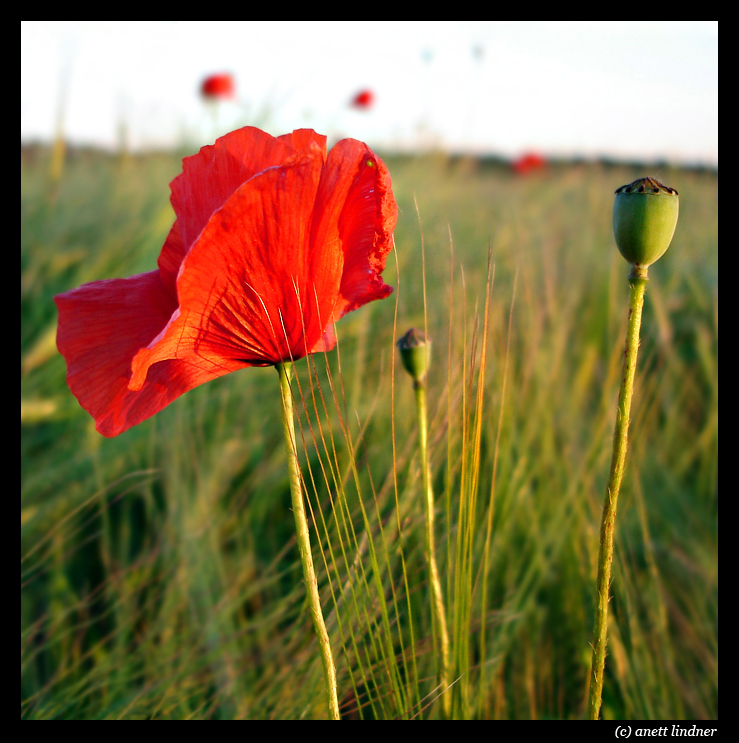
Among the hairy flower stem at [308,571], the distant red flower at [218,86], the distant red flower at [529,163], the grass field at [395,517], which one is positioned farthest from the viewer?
the distant red flower at [529,163]

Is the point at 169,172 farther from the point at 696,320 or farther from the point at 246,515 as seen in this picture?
the point at 696,320

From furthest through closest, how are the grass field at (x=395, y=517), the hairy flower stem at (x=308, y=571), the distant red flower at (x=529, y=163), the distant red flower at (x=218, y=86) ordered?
the distant red flower at (x=529, y=163) < the distant red flower at (x=218, y=86) < the grass field at (x=395, y=517) < the hairy flower stem at (x=308, y=571)

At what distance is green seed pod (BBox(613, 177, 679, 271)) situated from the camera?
26 cm

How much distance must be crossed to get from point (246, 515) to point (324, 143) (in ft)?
1.82

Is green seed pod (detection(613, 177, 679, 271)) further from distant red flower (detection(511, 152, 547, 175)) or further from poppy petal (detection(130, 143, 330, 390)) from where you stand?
distant red flower (detection(511, 152, 547, 175))

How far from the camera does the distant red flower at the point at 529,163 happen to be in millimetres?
2865

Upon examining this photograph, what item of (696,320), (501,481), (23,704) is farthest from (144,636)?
(696,320)

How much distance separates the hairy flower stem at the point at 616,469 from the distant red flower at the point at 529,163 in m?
2.82

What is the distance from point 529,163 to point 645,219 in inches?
111

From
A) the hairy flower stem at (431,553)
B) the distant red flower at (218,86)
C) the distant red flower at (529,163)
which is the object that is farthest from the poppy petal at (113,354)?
the distant red flower at (529,163)

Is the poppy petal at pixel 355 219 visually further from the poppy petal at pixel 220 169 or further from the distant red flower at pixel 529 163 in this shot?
the distant red flower at pixel 529 163

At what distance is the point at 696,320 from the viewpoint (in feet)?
3.66

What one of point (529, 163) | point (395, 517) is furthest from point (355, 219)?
point (529, 163)

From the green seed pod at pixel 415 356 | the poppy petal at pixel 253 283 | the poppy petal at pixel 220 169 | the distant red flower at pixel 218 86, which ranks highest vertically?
the distant red flower at pixel 218 86
